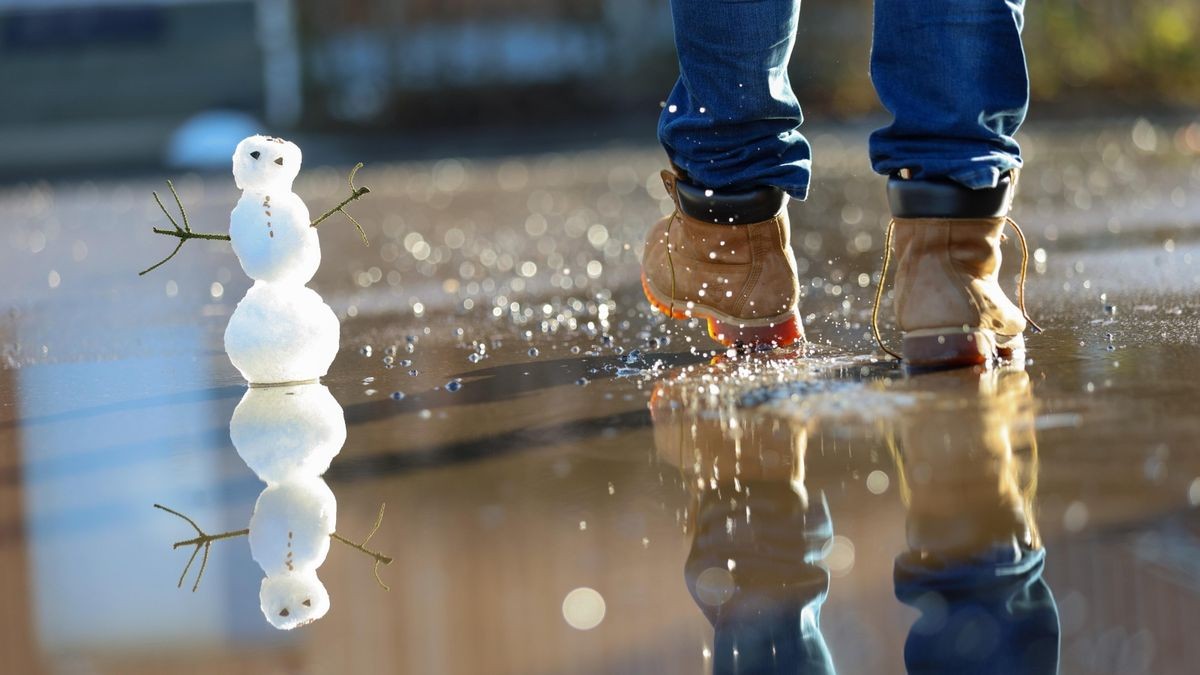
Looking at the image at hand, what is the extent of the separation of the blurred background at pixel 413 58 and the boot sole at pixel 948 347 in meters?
10.1

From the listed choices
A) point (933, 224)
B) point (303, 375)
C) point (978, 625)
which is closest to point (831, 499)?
point (978, 625)

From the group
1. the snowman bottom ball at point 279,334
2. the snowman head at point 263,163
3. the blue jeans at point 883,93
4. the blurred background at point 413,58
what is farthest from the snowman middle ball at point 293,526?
the blurred background at point 413,58

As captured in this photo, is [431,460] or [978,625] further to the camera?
[431,460]

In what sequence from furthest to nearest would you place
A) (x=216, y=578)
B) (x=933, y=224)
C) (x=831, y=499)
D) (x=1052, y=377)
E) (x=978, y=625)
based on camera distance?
(x=933, y=224)
(x=1052, y=377)
(x=831, y=499)
(x=216, y=578)
(x=978, y=625)

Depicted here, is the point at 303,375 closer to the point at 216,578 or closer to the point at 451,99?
the point at 216,578

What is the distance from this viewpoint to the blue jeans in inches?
72.0

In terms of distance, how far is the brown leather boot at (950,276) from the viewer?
176 cm

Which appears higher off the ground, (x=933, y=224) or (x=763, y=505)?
(x=933, y=224)

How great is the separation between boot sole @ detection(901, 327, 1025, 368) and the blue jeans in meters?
0.19

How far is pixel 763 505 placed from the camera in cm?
122

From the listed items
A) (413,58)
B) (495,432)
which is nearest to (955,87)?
(495,432)

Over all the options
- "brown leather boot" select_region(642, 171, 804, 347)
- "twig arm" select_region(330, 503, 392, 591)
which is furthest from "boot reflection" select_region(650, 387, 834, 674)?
"brown leather boot" select_region(642, 171, 804, 347)

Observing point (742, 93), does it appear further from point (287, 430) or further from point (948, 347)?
point (287, 430)

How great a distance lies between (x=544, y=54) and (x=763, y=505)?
11.7 m
